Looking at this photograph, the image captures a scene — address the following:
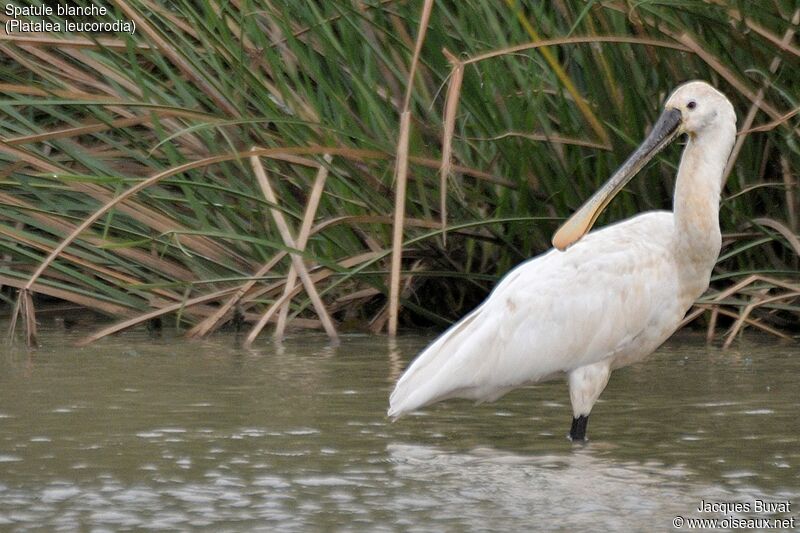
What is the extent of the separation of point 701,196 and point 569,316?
632 millimetres

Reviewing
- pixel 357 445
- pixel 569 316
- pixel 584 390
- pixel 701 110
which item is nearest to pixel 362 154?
pixel 569 316

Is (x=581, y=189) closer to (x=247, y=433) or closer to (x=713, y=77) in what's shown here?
(x=713, y=77)

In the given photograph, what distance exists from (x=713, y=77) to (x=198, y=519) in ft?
12.5

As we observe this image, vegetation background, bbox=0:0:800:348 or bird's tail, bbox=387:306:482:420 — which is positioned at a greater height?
vegetation background, bbox=0:0:800:348

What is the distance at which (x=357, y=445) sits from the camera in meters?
5.37

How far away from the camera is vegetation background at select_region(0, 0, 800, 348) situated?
7133 millimetres

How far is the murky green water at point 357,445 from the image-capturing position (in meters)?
4.41

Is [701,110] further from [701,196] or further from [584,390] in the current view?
[584,390]

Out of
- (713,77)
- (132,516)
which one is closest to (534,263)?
(713,77)

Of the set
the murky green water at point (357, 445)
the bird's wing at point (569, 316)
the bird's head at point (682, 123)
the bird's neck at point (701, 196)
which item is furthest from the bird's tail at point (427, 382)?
the bird's neck at point (701, 196)

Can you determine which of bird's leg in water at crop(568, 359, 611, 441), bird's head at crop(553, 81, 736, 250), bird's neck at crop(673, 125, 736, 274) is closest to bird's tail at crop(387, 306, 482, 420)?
bird's leg in water at crop(568, 359, 611, 441)

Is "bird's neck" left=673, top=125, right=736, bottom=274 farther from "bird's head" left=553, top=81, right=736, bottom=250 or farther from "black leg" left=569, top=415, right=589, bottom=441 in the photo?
"black leg" left=569, top=415, right=589, bottom=441

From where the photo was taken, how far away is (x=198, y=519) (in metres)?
4.30

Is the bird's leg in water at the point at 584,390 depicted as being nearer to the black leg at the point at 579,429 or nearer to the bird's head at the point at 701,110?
the black leg at the point at 579,429
